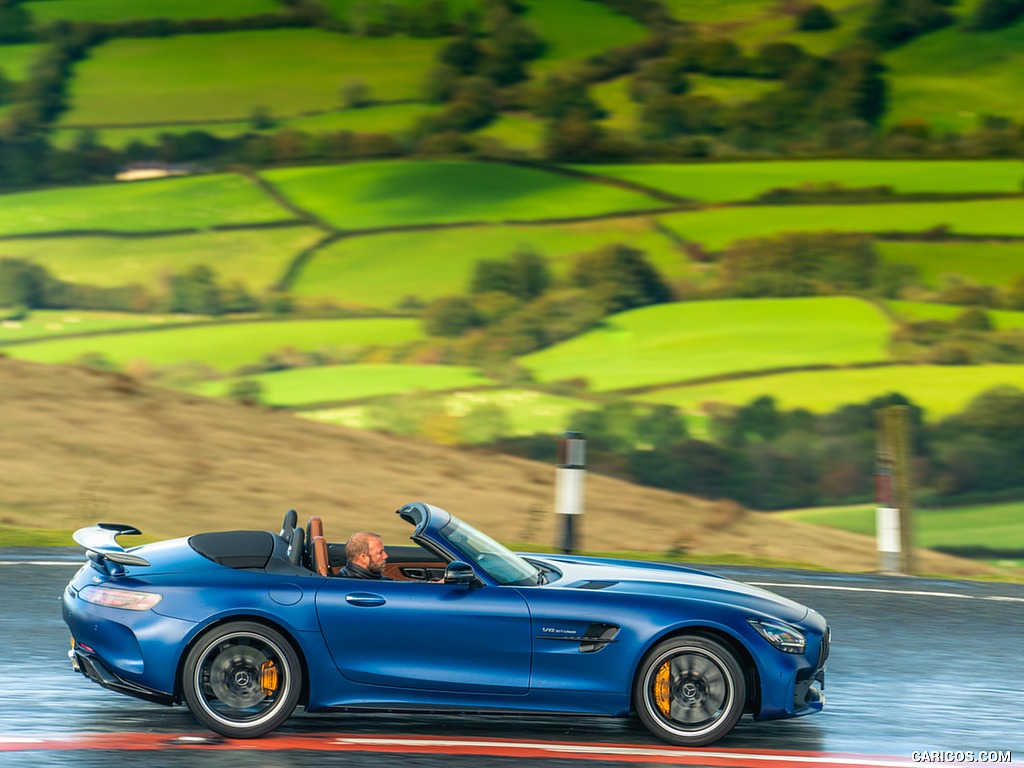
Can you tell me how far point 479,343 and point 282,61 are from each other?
534 inches

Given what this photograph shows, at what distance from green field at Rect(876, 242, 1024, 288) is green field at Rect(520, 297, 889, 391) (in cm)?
198

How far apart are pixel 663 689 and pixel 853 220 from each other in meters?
34.7

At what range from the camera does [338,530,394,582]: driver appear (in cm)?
660

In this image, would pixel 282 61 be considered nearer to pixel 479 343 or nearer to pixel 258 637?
pixel 479 343

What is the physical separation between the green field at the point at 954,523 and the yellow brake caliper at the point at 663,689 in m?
20.1

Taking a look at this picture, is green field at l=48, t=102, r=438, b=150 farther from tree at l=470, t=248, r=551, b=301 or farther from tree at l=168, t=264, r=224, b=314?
tree at l=470, t=248, r=551, b=301

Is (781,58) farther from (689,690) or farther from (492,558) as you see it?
(689,690)

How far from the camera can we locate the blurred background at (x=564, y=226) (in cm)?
3152

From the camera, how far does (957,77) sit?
4081 cm

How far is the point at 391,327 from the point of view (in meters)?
35.8

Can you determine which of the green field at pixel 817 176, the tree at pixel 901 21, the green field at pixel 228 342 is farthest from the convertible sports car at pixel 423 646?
the tree at pixel 901 21

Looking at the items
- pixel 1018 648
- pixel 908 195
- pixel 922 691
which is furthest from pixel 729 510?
pixel 908 195

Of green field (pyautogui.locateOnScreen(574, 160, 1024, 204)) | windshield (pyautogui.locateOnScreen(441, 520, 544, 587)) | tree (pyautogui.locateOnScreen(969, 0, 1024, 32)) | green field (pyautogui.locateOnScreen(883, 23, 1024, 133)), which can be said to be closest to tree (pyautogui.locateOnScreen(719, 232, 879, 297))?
green field (pyautogui.locateOnScreen(574, 160, 1024, 204))

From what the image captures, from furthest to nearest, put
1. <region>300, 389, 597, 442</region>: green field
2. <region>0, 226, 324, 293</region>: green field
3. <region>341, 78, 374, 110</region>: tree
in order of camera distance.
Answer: <region>341, 78, 374, 110</region>: tree, <region>0, 226, 324, 293</region>: green field, <region>300, 389, 597, 442</region>: green field
